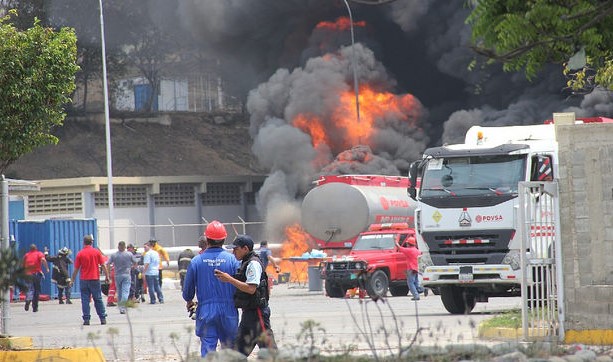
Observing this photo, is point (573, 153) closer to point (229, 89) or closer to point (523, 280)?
point (523, 280)

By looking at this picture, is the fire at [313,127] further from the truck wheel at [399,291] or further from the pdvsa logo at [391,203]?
the truck wheel at [399,291]

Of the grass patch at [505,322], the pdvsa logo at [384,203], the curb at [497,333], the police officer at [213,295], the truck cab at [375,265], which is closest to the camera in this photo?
the police officer at [213,295]

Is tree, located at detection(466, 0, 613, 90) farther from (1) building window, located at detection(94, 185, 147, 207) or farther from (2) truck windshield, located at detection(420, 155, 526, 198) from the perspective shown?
(1) building window, located at detection(94, 185, 147, 207)

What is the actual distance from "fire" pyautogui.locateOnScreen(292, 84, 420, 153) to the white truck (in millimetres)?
26891

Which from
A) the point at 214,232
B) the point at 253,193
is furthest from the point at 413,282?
the point at 253,193

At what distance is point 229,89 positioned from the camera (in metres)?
66.1

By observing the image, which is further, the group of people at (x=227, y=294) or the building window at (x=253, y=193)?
the building window at (x=253, y=193)

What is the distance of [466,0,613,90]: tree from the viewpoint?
9023 millimetres

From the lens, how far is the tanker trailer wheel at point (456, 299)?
22000 mm

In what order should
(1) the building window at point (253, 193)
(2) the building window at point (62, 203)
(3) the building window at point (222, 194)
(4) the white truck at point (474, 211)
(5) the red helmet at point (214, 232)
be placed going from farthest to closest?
1. (1) the building window at point (253, 193)
2. (3) the building window at point (222, 194)
3. (2) the building window at point (62, 203)
4. (4) the white truck at point (474, 211)
5. (5) the red helmet at point (214, 232)

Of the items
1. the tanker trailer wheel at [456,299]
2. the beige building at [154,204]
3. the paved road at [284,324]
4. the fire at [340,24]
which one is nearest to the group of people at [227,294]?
the paved road at [284,324]

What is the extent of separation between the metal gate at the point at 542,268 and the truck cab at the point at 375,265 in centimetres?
1383

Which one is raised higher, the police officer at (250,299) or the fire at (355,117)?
the fire at (355,117)

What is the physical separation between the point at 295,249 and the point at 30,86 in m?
28.8
